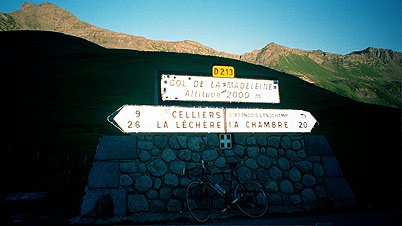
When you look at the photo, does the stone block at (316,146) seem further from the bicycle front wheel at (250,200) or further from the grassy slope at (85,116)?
the bicycle front wheel at (250,200)

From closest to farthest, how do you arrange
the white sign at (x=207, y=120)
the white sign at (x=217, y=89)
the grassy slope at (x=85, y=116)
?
the white sign at (x=207, y=120)
the white sign at (x=217, y=89)
the grassy slope at (x=85, y=116)

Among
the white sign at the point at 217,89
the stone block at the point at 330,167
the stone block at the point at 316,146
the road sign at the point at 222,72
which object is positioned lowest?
the stone block at the point at 330,167

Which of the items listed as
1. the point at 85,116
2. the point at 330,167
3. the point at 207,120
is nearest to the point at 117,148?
the point at 207,120

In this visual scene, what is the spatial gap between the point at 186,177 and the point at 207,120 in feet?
5.69

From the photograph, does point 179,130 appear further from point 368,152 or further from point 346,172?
point 368,152

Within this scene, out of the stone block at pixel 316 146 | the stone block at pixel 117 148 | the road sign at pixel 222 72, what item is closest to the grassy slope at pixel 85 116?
the road sign at pixel 222 72

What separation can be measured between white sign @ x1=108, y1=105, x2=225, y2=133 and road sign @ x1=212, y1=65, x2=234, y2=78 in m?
1.06

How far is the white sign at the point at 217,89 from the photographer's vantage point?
857cm

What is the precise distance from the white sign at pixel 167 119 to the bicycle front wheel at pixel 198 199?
164cm

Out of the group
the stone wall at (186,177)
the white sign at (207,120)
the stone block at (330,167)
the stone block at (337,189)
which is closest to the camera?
the stone wall at (186,177)

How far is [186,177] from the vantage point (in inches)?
324

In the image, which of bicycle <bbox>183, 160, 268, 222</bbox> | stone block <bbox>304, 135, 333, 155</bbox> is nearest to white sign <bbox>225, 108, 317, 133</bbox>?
stone block <bbox>304, 135, 333, 155</bbox>

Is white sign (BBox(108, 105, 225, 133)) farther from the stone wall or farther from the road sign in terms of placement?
the road sign

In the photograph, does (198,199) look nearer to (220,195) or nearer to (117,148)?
(220,195)
